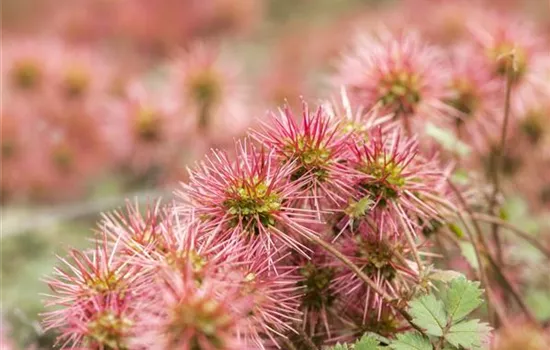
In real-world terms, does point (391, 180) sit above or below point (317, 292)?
above

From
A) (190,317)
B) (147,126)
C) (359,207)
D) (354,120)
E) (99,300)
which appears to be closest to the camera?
(190,317)

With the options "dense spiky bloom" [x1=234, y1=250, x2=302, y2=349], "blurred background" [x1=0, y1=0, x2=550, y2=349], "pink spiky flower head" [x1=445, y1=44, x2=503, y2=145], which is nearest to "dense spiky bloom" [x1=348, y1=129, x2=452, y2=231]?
"dense spiky bloom" [x1=234, y1=250, x2=302, y2=349]

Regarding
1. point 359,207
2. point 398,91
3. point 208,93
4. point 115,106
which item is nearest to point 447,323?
point 359,207

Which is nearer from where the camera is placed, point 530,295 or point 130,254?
point 130,254

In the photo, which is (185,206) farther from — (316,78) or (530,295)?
(316,78)

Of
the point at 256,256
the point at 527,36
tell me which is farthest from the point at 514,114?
the point at 256,256

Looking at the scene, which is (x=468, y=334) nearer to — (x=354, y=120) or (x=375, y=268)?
(x=375, y=268)

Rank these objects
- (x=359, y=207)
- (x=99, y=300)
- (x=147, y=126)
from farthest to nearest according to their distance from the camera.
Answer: (x=147, y=126) < (x=359, y=207) < (x=99, y=300)
